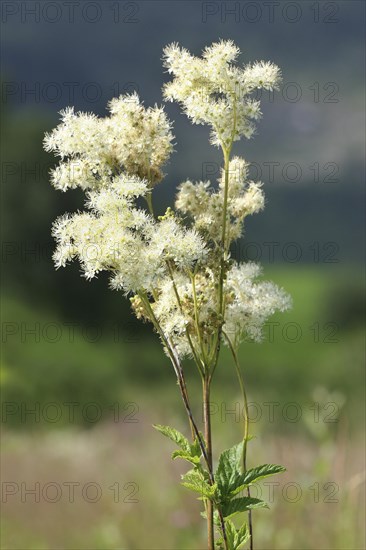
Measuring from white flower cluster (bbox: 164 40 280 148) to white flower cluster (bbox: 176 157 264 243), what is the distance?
83 millimetres

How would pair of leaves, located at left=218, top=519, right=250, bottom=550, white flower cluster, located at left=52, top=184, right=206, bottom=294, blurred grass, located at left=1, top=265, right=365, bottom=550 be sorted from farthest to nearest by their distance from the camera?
blurred grass, located at left=1, top=265, right=365, bottom=550, pair of leaves, located at left=218, top=519, right=250, bottom=550, white flower cluster, located at left=52, top=184, right=206, bottom=294

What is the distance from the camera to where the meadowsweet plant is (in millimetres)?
1456

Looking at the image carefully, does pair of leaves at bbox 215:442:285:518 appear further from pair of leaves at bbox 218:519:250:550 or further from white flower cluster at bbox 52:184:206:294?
white flower cluster at bbox 52:184:206:294

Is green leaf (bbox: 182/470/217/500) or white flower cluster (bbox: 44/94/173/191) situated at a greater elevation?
white flower cluster (bbox: 44/94/173/191)

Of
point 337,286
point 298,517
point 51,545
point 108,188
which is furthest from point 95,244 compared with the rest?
point 337,286

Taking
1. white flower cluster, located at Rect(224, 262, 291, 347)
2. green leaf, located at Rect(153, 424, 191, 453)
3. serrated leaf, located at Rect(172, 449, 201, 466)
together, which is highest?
white flower cluster, located at Rect(224, 262, 291, 347)

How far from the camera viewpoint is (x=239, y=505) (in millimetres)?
1494

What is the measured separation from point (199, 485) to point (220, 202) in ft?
1.90

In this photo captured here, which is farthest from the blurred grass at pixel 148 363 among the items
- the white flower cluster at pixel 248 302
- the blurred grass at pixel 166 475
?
the white flower cluster at pixel 248 302

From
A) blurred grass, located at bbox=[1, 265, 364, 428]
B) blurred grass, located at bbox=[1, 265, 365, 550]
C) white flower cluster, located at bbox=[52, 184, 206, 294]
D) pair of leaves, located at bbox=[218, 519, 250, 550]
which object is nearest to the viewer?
white flower cluster, located at bbox=[52, 184, 206, 294]

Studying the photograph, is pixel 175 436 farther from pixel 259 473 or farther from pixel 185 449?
pixel 259 473

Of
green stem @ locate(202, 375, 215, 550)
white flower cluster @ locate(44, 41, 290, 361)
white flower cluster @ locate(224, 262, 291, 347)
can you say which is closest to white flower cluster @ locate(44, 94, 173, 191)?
white flower cluster @ locate(44, 41, 290, 361)

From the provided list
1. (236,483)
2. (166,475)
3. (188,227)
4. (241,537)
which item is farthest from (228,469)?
(166,475)

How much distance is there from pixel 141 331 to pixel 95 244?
634cm
